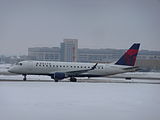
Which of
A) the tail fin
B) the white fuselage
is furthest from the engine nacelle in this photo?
the tail fin

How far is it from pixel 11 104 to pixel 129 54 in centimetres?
2292

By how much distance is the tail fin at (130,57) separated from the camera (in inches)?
1313

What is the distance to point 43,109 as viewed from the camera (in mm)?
11266

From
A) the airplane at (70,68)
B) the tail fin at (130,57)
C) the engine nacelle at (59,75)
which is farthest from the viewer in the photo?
the tail fin at (130,57)

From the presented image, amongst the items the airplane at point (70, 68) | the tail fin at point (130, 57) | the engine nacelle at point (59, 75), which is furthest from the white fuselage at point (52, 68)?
the tail fin at point (130, 57)

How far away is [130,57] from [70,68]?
6855 mm

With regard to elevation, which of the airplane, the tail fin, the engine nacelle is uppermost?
the tail fin

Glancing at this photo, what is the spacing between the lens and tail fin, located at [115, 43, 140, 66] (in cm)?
3334

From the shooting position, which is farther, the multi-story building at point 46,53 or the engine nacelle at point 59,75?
the multi-story building at point 46,53

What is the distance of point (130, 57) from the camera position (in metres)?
33.5

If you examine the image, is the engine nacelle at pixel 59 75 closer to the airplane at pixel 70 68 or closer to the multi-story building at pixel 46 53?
the airplane at pixel 70 68

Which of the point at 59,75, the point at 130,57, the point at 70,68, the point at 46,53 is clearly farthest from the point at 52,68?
the point at 46,53

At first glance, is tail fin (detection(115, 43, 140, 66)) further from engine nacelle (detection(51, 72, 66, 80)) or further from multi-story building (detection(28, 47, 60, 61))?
multi-story building (detection(28, 47, 60, 61))

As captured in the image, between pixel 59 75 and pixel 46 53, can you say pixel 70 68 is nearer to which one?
pixel 59 75
